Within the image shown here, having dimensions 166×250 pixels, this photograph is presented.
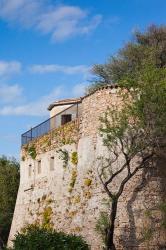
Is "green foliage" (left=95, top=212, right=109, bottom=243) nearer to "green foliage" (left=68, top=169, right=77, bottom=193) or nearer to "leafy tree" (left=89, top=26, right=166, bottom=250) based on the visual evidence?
"leafy tree" (left=89, top=26, right=166, bottom=250)

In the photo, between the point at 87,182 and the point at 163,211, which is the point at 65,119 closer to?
the point at 87,182

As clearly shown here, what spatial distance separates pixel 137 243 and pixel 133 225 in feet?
2.70

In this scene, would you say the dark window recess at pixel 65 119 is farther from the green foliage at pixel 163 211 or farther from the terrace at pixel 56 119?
the green foliage at pixel 163 211

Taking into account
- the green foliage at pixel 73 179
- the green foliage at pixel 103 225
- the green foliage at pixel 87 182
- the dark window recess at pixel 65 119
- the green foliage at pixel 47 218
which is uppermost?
the dark window recess at pixel 65 119

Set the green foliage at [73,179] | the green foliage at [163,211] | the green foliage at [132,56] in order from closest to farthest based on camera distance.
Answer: the green foliage at [163,211] < the green foliage at [73,179] < the green foliage at [132,56]

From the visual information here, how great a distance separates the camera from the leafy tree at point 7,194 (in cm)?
4644

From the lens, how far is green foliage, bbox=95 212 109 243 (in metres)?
25.6

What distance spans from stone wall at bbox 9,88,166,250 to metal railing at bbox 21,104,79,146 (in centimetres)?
161

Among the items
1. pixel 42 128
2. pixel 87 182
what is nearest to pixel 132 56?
pixel 42 128

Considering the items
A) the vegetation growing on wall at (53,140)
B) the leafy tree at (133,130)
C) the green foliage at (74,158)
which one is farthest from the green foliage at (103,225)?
the vegetation growing on wall at (53,140)

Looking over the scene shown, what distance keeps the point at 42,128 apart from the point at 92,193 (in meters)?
10.0

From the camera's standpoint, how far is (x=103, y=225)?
25.9 m

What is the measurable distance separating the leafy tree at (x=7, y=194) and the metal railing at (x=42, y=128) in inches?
327

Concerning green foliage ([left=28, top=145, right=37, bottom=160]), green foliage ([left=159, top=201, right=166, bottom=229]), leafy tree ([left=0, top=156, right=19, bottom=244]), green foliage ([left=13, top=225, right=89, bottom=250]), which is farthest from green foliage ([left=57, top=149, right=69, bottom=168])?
leafy tree ([left=0, top=156, right=19, bottom=244])
